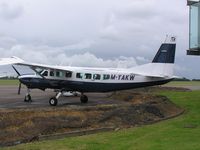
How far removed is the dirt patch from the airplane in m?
6.14

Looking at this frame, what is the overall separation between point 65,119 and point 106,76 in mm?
12097

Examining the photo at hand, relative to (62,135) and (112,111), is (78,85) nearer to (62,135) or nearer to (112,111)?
(112,111)

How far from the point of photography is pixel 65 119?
19.3 metres

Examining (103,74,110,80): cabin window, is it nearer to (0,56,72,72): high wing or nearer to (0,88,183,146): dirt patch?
(0,56,72,72): high wing

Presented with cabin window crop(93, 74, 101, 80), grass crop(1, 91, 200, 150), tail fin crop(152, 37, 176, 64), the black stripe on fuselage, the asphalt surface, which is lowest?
the asphalt surface

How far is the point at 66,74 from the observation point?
31.6 metres

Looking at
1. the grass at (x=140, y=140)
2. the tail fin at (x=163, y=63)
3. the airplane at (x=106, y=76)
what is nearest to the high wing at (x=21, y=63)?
the airplane at (x=106, y=76)

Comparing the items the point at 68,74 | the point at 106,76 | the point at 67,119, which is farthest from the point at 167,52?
the point at 67,119

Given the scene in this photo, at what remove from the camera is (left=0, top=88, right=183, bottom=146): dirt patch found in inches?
658

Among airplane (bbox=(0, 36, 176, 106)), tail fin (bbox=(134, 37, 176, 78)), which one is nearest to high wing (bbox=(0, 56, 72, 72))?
airplane (bbox=(0, 36, 176, 106))

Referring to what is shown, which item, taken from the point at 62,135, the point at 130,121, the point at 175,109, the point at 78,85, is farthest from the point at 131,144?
the point at 78,85

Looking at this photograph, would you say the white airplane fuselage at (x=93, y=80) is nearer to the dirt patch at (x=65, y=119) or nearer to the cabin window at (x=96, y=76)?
the cabin window at (x=96, y=76)

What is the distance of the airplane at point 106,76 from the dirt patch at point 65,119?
6.14 meters

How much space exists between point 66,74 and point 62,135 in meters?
15.0
